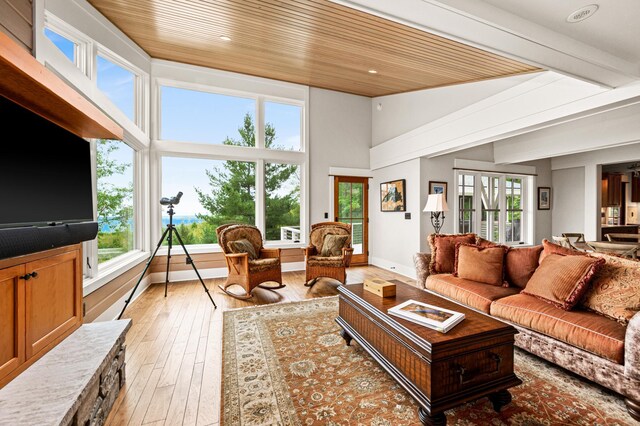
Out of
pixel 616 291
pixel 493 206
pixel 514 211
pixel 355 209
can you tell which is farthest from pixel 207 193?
pixel 514 211

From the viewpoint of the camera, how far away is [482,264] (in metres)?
2.84

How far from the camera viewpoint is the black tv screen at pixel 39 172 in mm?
1266

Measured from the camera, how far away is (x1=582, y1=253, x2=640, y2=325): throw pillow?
1.85 metres

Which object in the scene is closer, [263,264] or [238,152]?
[263,264]

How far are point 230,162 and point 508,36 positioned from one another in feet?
14.4

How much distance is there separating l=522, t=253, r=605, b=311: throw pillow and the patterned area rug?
0.50 meters

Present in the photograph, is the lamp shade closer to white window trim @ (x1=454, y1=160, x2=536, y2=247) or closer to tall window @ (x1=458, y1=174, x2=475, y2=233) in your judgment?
white window trim @ (x1=454, y1=160, x2=536, y2=247)

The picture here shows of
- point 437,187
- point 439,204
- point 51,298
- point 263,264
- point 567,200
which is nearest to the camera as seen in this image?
point 51,298

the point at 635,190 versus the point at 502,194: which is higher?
the point at 635,190

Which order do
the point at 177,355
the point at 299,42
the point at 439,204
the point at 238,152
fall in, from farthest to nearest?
1. the point at 238,152
2. the point at 439,204
3. the point at 299,42
4. the point at 177,355

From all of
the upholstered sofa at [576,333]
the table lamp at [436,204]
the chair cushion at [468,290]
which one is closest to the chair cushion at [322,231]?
the table lamp at [436,204]

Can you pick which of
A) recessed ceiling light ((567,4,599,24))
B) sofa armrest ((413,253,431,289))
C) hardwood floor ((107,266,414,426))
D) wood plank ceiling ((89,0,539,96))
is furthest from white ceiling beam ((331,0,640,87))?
hardwood floor ((107,266,414,426))

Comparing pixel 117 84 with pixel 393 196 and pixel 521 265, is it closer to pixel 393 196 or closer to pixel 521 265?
pixel 393 196

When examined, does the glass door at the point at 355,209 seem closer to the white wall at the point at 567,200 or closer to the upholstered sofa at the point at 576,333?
the upholstered sofa at the point at 576,333
